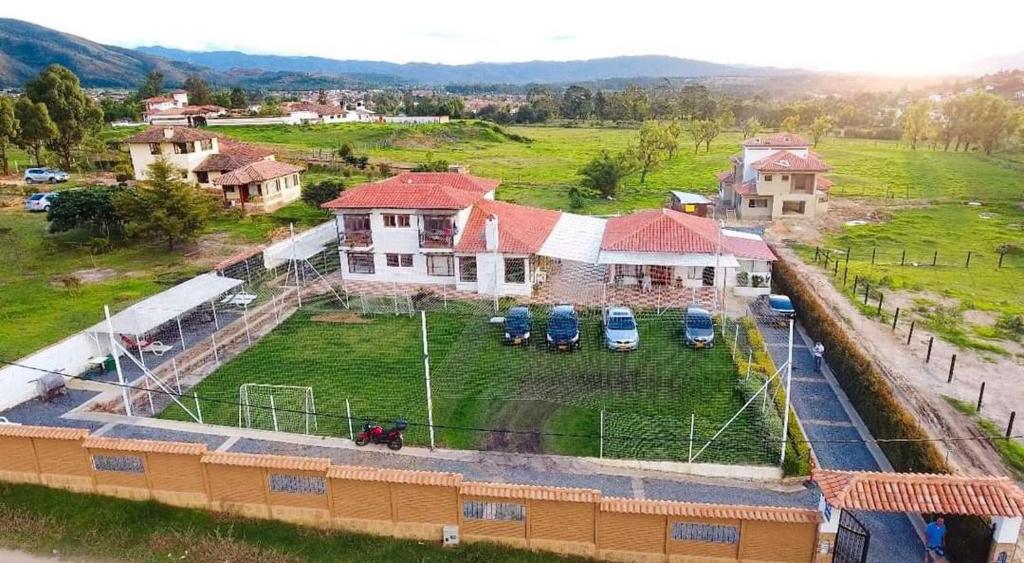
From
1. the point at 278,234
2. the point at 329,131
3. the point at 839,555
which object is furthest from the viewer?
the point at 329,131

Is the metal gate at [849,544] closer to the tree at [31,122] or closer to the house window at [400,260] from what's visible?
the house window at [400,260]

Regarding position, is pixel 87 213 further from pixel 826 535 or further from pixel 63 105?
pixel 826 535

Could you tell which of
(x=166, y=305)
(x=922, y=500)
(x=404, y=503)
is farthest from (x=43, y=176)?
(x=922, y=500)

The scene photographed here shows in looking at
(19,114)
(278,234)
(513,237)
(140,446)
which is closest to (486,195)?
(513,237)

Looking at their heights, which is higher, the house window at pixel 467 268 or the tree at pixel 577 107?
the tree at pixel 577 107

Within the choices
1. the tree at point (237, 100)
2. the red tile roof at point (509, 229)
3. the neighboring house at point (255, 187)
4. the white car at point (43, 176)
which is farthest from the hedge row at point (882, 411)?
the tree at point (237, 100)

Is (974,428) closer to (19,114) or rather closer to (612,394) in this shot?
(612,394)
